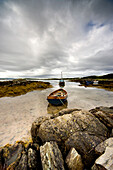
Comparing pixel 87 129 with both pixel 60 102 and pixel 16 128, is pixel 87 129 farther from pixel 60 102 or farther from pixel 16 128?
pixel 60 102

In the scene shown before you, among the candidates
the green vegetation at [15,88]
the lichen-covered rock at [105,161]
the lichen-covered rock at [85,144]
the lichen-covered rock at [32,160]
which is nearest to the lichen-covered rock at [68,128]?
the lichen-covered rock at [85,144]

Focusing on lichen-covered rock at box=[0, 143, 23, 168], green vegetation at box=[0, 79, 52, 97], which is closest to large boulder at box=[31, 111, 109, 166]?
lichen-covered rock at box=[0, 143, 23, 168]

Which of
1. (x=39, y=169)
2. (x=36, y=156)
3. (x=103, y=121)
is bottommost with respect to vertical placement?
(x=39, y=169)

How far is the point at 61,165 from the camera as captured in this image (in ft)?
8.30

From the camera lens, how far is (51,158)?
262 cm

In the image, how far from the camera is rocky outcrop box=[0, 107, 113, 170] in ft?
8.55

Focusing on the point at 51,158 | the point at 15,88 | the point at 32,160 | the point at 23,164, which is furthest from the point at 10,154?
the point at 15,88

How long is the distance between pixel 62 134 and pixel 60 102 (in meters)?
7.56

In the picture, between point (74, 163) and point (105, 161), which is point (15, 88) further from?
point (105, 161)

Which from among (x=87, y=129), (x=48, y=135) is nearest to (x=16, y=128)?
(x=48, y=135)

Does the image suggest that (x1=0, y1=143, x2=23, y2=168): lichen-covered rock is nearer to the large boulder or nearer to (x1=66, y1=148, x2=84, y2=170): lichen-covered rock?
the large boulder

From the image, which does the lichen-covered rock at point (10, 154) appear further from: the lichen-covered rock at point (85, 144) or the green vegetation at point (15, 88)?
the green vegetation at point (15, 88)

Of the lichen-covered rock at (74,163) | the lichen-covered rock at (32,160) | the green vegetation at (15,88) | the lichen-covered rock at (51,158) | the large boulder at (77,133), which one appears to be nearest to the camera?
the lichen-covered rock at (51,158)

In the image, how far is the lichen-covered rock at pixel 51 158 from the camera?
7.98 ft
